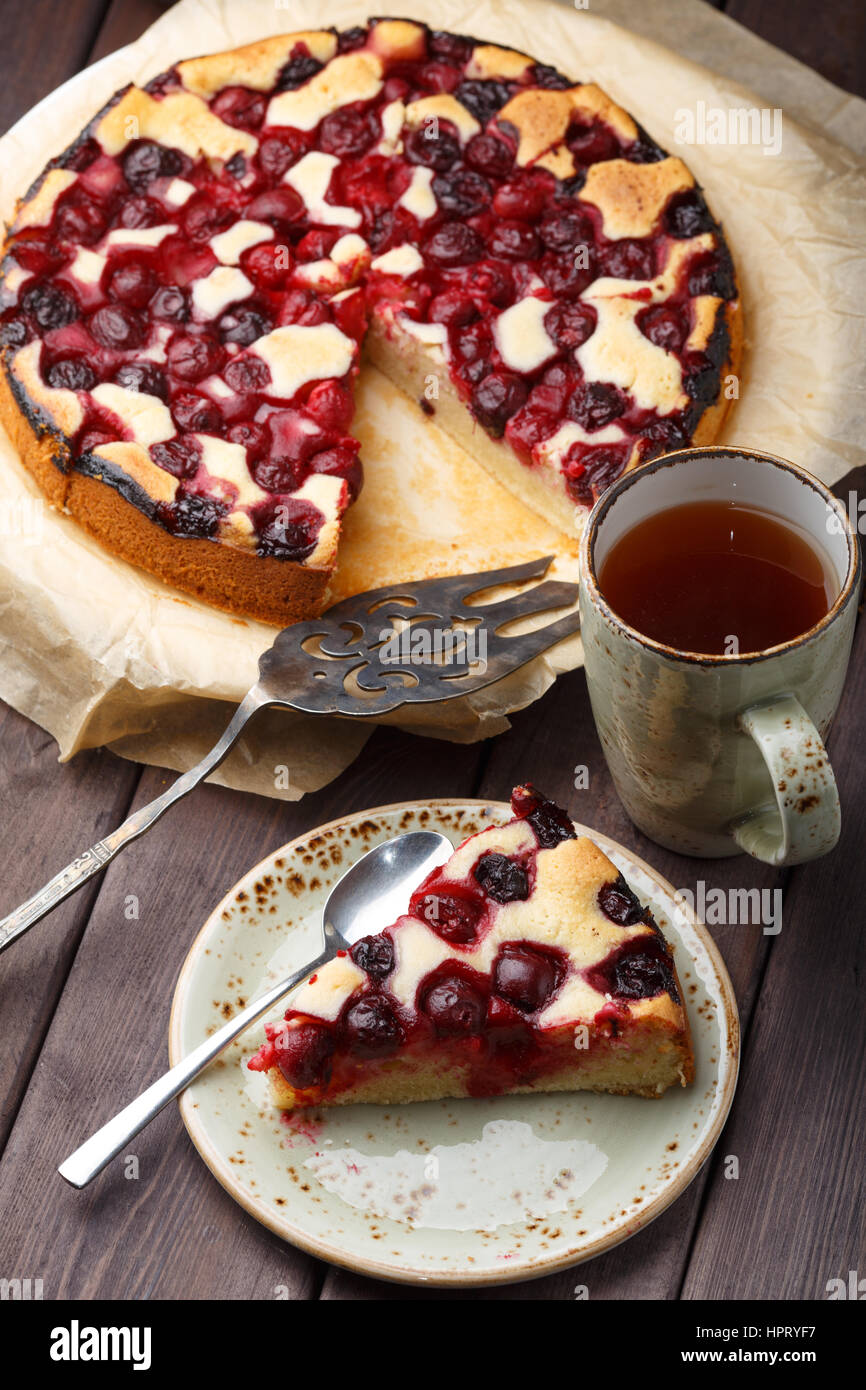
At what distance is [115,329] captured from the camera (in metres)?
3.48

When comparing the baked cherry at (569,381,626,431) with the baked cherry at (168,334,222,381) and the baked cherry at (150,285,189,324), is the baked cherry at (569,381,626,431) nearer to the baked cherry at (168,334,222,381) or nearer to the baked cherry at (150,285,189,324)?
the baked cherry at (168,334,222,381)

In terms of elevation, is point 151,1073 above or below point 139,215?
below

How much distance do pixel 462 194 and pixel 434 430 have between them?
59 centimetres

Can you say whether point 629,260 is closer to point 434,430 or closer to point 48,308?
point 434,430

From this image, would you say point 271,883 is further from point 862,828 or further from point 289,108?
point 289,108

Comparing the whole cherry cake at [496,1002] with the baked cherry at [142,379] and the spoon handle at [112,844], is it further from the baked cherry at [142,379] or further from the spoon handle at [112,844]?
the baked cherry at [142,379]

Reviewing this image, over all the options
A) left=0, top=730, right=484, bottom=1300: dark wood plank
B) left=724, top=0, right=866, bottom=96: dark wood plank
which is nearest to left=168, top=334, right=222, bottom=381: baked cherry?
left=0, top=730, right=484, bottom=1300: dark wood plank

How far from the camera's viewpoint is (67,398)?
11.0ft

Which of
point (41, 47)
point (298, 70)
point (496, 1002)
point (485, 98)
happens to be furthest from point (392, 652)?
point (41, 47)

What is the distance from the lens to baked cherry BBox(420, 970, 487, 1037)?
252 centimetres

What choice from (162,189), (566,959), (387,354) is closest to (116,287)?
(162,189)

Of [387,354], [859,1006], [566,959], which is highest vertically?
[387,354]

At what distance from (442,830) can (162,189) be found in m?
1.85

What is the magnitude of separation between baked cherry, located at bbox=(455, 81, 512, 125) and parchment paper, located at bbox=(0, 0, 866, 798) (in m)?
0.29
